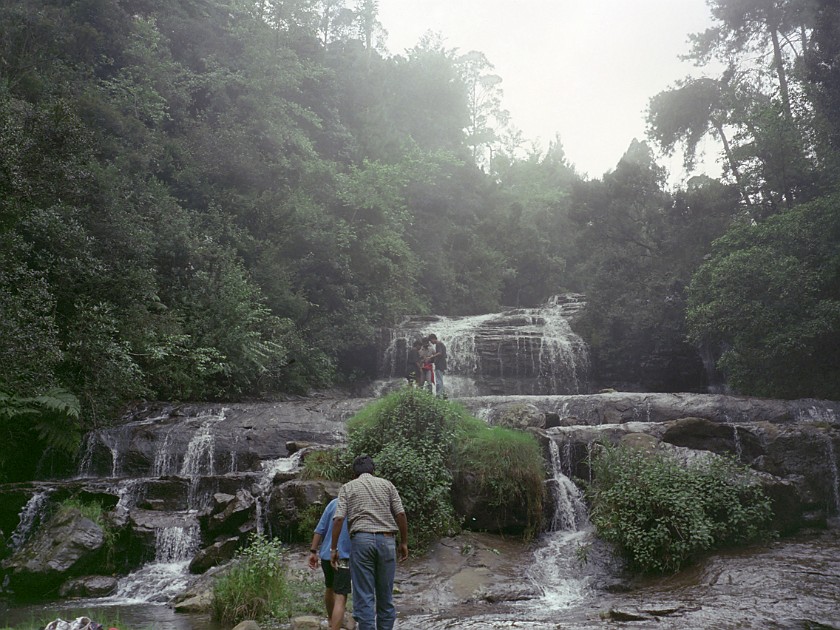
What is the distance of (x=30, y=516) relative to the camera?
10.5 m

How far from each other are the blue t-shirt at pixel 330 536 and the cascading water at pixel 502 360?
52.7 ft

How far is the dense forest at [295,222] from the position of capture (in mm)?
14102

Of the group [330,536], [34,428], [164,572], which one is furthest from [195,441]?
[330,536]

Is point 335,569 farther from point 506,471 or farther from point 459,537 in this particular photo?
point 506,471

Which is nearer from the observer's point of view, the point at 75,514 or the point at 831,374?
the point at 75,514

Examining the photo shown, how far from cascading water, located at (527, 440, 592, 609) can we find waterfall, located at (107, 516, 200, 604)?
517cm

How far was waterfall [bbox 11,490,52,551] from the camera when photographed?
1030cm

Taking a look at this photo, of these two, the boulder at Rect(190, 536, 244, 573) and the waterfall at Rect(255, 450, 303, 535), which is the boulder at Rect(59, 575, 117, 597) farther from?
the waterfall at Rect(255, 450, 303, 535)

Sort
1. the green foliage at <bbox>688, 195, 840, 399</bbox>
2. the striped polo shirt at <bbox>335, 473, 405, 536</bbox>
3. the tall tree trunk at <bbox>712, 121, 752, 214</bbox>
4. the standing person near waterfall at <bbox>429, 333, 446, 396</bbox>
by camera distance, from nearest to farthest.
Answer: the striped polo shirt at <bbox>335, 473, 405, 536</bbox>
the standing person near waterfall at <bbox>429, 333, 446, 396</bbox>
the green foliage at <bbox>688, 195, 840, 399</bbox>
the tall tree trunk at <bbox>712, 121, 752, 214</bbox>

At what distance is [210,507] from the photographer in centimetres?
1084

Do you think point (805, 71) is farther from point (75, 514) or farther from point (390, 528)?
point (75, 514)

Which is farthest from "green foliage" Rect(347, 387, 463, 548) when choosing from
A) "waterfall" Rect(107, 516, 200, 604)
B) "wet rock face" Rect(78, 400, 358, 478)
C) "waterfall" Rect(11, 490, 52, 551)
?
"waterfall" Rect(11, 490, 52, 551)

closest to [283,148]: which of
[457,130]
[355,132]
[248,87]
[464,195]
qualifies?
[248,87]

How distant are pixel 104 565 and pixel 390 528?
6343mm
